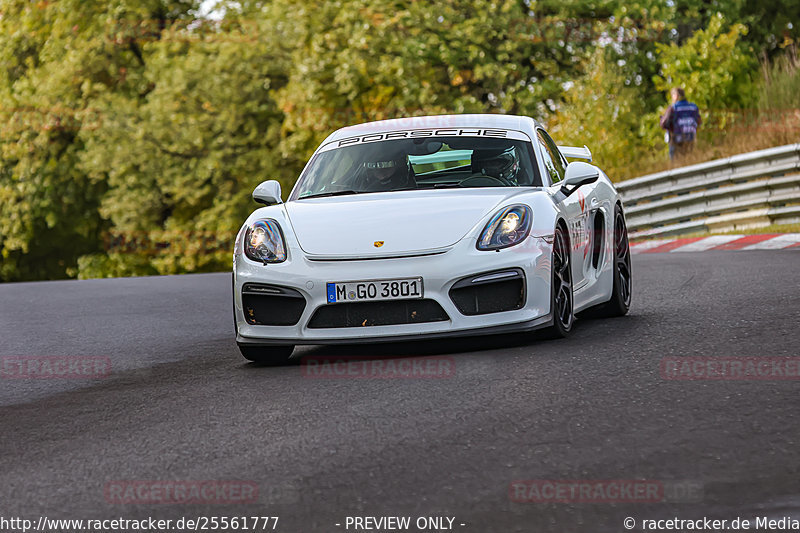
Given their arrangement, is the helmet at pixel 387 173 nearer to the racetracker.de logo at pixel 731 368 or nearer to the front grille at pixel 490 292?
the front grille at pixel 490 292

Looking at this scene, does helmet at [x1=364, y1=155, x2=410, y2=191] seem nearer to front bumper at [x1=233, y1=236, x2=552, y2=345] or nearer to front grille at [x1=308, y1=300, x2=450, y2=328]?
front bumper at [x1=233, y1=236, x2=552, y2=345]

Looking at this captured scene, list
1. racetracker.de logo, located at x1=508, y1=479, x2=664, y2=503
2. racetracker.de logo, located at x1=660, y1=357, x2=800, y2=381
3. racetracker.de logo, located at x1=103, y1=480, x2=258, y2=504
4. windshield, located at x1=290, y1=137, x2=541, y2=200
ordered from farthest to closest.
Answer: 1. windshield, located at x1=290, y1=137, x2=541, y2=200
2. racetracker.de logo, located at x1=660, y1=357, x2=800, y2=381
3. racetracker.de logo, located at x1=103, y1=480, x2=258, y2=504
4. racetracker.de logo, located at x1=508, y1=479, x2=664, y2=503

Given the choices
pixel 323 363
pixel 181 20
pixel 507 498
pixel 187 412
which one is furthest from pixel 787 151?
pixel 181 20

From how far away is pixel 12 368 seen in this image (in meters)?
7.98

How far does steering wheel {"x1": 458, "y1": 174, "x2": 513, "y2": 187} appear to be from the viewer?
7.72m

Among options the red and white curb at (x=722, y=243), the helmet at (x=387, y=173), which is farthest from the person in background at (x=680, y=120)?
the helmet at (x=387, y=173)

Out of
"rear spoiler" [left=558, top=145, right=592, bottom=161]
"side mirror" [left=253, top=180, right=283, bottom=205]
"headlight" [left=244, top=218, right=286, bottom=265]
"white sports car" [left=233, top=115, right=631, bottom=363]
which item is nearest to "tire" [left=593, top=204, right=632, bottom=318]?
"white sports car" [left=233, top=115, right=631, bottom=363]

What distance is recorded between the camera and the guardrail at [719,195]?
17.9m

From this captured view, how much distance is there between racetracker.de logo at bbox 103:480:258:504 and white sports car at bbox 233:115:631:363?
98.3 inches

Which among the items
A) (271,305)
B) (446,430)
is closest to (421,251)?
(271,305)

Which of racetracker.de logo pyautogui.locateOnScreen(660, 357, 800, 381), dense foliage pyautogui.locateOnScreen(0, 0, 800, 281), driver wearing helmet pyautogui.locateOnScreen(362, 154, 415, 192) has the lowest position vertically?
dense foliage pyautogui.locateOnScreen(0, 0, 800, 281)

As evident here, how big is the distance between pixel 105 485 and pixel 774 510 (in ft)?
7.28

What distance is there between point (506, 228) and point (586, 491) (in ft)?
10.5

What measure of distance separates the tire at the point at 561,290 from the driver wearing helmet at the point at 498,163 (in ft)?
2.31
